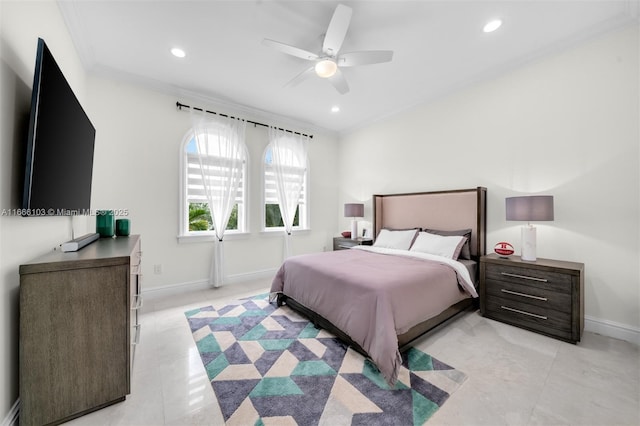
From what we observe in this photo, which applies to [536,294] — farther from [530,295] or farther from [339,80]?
[339,80]

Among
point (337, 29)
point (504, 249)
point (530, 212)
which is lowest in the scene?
point (504, 249)

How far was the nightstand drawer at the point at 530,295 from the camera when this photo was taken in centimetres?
221

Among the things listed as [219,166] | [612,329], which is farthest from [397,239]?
[219,166]

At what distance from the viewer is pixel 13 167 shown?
52.9 inches

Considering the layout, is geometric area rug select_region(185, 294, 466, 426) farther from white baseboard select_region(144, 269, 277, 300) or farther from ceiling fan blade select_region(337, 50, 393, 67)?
ceiling fan blade select_region(337, 50, 393, 67)

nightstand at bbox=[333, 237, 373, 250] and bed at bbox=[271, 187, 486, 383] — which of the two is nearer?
bed at bbox=[271, 187, 486, 383]

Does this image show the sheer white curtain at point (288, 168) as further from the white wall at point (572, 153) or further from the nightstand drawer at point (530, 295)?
the nightstand drawer at point (530, 295)

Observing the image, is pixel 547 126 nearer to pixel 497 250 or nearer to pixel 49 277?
pixel 497 250

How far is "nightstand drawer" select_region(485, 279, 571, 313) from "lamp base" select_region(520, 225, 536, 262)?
301 millimetres

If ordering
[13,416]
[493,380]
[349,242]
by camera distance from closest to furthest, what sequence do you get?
[13,416] < [493,380] < [349,242]

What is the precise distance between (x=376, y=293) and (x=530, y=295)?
68.4 inches

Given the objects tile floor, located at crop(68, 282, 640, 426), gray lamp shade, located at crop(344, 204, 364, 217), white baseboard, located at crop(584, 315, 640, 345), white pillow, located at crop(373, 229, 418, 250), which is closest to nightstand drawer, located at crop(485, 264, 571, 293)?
tile floor, located at crop(68, 282, 640, 426)

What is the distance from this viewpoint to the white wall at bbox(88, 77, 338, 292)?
300cm

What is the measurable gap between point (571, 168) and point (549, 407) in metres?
2.28
